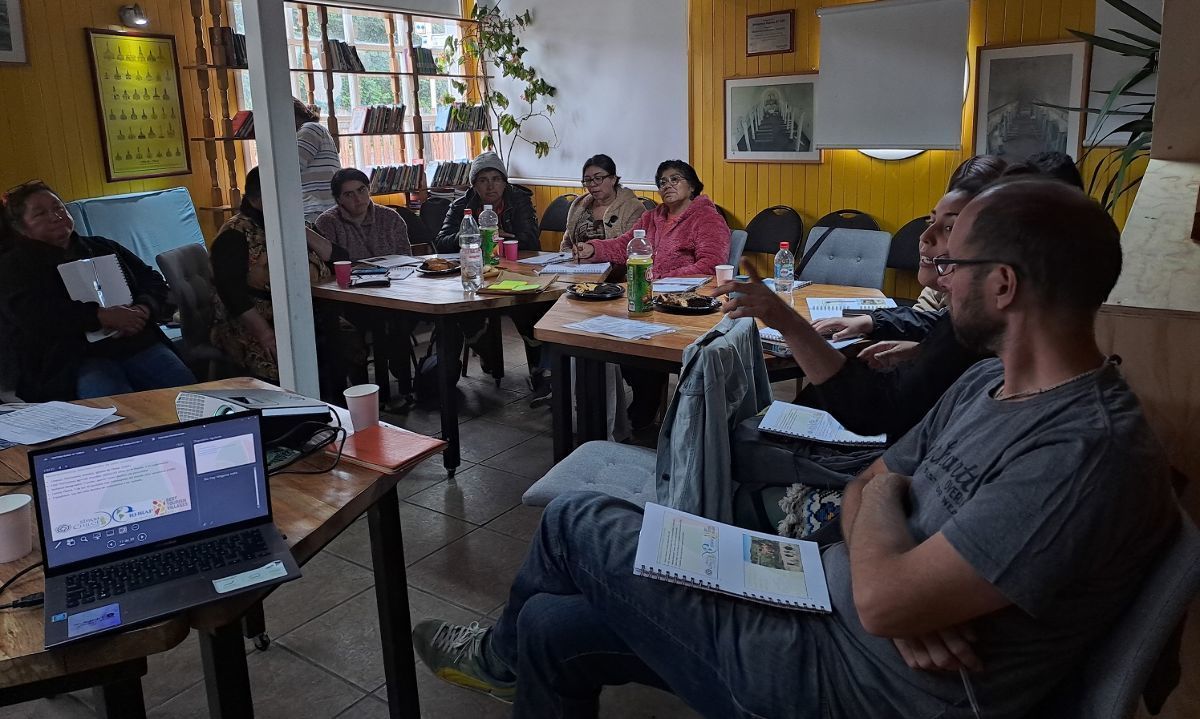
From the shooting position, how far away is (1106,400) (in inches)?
44.1

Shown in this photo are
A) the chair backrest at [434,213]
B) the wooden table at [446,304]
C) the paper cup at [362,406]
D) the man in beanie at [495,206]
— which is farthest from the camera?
the chair backrest at [434,213]

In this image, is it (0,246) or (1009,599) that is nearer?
(1009,599)

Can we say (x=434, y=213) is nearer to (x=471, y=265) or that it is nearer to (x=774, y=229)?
(x=774, y=229)

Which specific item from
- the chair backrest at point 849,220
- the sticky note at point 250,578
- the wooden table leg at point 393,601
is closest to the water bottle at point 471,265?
the wooden table leg at point 393,601

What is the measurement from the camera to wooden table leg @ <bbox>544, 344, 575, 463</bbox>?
3025mm

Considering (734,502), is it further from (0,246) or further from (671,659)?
(0,246)

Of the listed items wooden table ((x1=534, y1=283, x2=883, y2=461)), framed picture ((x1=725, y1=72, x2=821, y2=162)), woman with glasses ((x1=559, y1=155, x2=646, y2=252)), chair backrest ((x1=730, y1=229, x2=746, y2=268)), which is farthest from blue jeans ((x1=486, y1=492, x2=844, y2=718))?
framed picture ((x1=725, y1=72, x2=821, y2=162))

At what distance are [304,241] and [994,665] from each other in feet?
9.14

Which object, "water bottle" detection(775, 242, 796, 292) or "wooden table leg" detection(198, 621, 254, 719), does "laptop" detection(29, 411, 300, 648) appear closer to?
"wooden table leg" detection(198, 621, 254, 719)

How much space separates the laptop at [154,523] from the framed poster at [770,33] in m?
4.88

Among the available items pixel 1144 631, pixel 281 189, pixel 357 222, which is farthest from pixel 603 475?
pixel 357 222

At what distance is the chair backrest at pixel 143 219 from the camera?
197 inches

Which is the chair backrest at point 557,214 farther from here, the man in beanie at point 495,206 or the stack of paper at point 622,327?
the stack of paper at point 622,327

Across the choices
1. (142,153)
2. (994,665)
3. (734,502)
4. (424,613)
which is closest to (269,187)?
(424,613)
